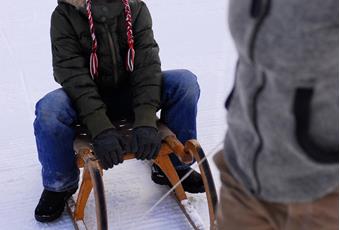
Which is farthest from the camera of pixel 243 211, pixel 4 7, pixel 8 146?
pixel 4 7

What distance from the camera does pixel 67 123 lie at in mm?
1316

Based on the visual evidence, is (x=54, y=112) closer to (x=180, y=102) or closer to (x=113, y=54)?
(x=113, y=54)

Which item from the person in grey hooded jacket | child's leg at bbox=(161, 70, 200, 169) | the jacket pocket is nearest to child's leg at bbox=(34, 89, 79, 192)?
child's leg at bbox=(161, 70, 200, 169)

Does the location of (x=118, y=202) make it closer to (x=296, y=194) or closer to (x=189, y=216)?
(x=189, y=216)

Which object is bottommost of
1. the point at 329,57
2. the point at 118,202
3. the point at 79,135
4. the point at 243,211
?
the point at 118,202

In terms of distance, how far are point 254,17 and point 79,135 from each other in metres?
0.83

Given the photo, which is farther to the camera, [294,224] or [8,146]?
[8,146]

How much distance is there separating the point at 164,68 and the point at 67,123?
1081mm

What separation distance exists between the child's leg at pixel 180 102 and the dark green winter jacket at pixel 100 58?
0.04 meters

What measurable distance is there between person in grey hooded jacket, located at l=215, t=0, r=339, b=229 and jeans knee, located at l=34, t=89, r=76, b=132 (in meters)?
0.67

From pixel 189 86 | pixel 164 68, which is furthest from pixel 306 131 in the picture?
pixel 164 68

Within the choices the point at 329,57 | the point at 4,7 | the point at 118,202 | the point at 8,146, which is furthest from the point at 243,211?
the point at 4,7

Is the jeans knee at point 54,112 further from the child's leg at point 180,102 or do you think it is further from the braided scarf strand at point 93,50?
the child's leg at point 180,102

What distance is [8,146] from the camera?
69.4 inches
